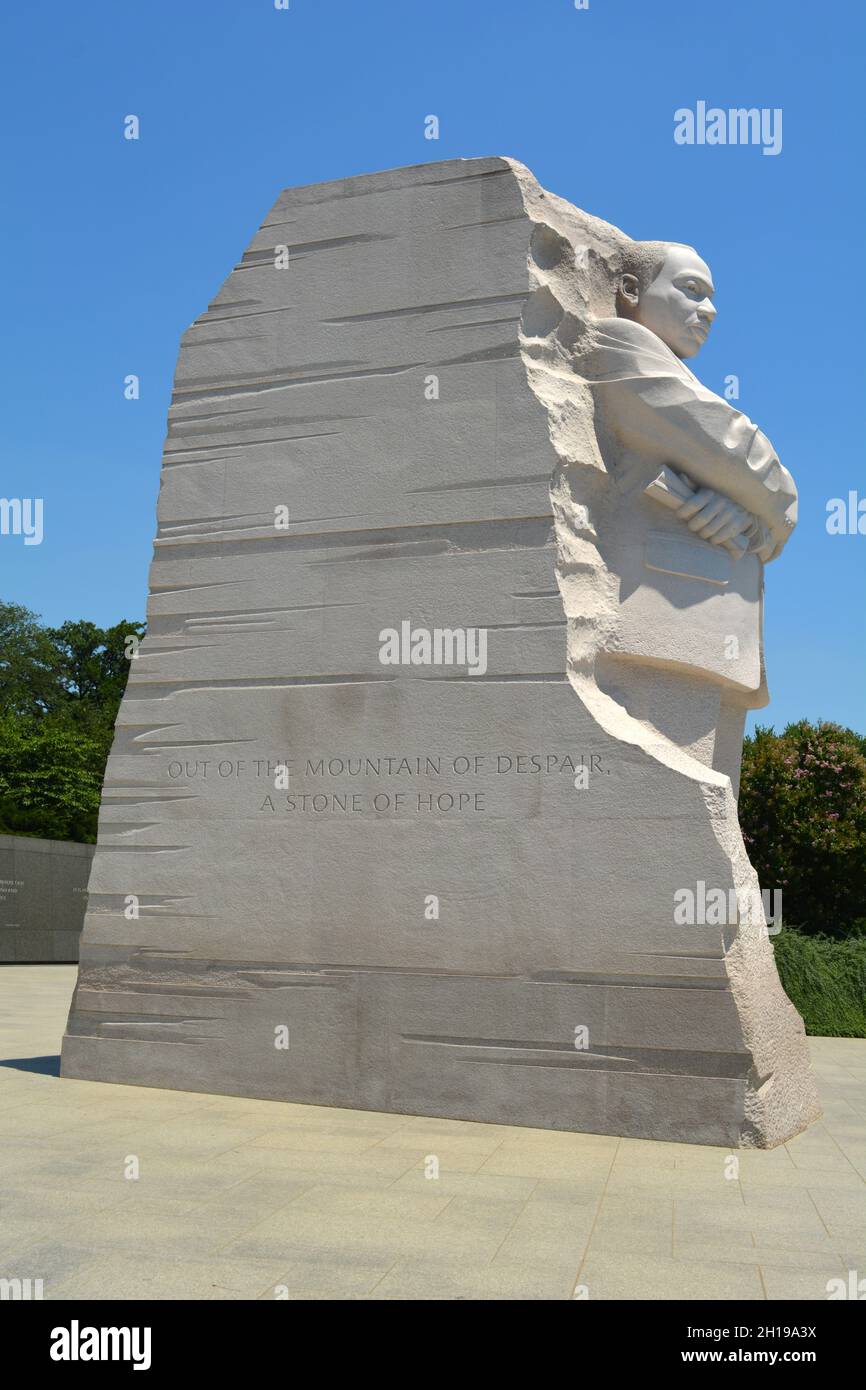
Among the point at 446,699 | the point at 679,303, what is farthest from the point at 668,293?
the point at 446,699

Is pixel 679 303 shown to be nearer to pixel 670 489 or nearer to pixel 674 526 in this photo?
pixel 670 489

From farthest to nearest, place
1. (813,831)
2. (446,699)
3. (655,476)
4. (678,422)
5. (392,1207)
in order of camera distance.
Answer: (813,831) < (655,476) < (678,422) < (446,699) < (392,1207)

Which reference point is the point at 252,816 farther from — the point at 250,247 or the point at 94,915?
the point at 250,247

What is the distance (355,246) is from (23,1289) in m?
6.22

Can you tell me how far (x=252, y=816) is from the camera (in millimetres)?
7516

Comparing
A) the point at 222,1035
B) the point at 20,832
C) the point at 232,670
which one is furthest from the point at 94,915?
the point at 20,832

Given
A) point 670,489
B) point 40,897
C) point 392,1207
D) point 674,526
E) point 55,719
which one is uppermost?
point 55,719

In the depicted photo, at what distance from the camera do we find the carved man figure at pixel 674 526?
745cm

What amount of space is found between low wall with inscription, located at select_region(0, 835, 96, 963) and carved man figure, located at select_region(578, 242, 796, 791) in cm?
1525

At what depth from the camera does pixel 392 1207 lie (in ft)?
16.0

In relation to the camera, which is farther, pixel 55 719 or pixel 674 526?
pixel 55 719

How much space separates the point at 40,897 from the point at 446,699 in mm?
15860
